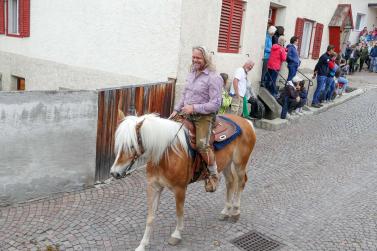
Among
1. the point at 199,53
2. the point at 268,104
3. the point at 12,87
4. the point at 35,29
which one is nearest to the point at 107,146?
the point at 199,53

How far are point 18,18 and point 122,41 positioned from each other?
5327mm

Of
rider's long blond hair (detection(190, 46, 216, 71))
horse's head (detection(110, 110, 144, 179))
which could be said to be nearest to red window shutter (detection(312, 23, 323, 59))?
rider's long blond hair (detection(190, 46, 216, 71))

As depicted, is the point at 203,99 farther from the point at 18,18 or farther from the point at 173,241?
the point at 18,18

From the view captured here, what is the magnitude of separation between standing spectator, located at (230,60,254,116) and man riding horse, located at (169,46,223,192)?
4.82m

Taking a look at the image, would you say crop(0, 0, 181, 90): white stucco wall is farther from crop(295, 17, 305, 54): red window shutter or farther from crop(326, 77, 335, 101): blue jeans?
crop(326, 77, 335, 101): blue jeans

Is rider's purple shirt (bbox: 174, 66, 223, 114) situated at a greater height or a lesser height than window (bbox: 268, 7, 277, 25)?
lesser

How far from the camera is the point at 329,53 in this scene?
13.0m

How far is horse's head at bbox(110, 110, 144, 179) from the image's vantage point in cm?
395

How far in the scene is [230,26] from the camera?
10055mm

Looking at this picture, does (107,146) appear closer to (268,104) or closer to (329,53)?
(268,104)

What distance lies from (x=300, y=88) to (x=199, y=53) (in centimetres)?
820

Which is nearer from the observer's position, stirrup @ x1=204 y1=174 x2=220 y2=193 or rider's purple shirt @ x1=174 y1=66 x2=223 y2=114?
rider's purple shirt @ x1=174 y1=66 x2=223 y2=114

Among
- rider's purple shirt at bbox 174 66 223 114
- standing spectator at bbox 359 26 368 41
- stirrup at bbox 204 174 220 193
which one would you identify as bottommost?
stirrup at bbox 204 174 220 193

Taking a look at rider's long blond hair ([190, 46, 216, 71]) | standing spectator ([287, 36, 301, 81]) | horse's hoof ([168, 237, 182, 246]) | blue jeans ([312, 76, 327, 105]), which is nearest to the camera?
rider's long blond hair ([190, 46, 216, 71])
